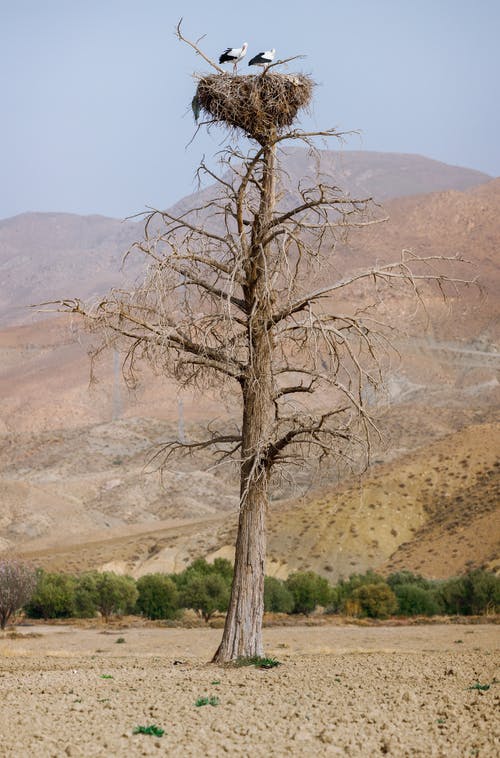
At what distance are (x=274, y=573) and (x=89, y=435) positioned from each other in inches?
1581

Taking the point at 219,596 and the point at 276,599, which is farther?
the point at 276,599

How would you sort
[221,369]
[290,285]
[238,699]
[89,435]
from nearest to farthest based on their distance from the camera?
1. [238,699]
2. [290,285]
3. [221,369]
4. [89,435]

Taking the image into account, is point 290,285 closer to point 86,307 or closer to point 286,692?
point 86,307

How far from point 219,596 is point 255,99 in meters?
21.0

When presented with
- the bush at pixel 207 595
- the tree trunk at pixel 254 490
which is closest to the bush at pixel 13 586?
the bush at pixel 207 595

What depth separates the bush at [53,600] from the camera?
33.1 meters

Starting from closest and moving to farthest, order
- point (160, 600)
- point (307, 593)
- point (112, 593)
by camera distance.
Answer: point (160, 600) → point (112, 593) → point (307, 593)

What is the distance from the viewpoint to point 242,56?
1280 centimetres

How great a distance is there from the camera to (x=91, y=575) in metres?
32.8

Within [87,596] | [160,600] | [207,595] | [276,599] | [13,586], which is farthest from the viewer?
[87,596]

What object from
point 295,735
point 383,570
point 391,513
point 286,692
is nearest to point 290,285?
point 286,692

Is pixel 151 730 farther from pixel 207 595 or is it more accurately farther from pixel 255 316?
pixel 207 595

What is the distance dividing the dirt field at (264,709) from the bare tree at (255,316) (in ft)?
5.91

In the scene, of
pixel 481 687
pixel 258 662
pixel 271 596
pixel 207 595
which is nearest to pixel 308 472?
pixel 207 595
